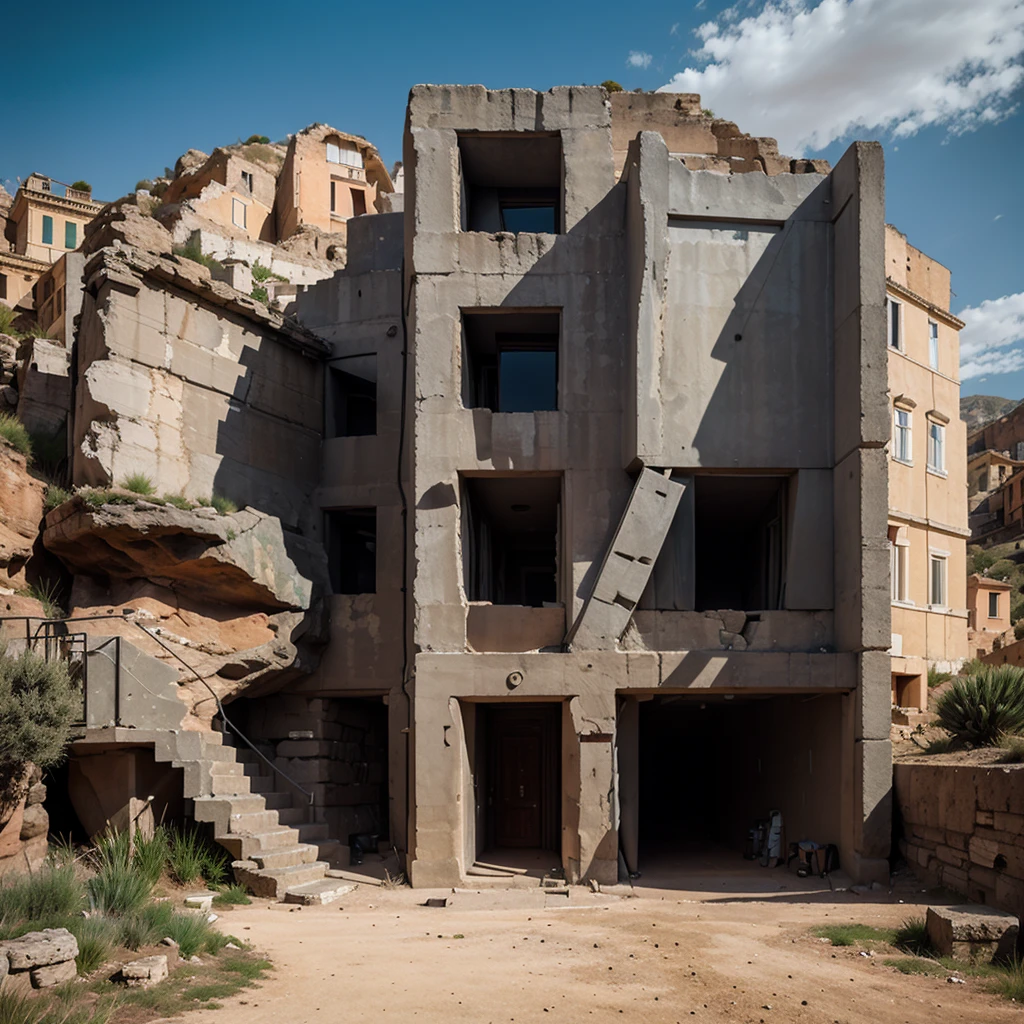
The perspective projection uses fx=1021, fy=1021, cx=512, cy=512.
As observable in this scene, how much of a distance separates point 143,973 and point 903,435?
22.0 meters

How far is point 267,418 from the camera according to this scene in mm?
19000

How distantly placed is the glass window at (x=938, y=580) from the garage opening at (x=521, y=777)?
11.7 meters

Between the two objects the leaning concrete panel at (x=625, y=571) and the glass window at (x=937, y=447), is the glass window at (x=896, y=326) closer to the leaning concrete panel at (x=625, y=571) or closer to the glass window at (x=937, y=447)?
the glass window at (x=937, y=447)

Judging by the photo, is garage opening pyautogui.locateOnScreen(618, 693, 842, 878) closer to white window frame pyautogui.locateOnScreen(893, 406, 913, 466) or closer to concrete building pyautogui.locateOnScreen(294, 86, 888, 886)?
concrete building pyautogui.locateOnScreen(294, 86, 888, 886)

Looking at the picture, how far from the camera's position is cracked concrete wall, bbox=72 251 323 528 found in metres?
16.5

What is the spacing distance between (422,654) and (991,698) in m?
8.46

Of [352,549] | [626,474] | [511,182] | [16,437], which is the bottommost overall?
[352,549]

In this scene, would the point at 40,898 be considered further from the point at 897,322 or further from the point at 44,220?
the point at 44,220

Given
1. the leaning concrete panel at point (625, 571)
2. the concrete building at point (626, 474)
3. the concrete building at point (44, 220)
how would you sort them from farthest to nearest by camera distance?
the concrete building at point (44, 220) < the leaning concrete panel at point (625, 571) < the concrete building at point (626, 474)

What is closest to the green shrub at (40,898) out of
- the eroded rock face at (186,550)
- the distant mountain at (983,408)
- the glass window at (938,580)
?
the eroded rock face at (186,550)

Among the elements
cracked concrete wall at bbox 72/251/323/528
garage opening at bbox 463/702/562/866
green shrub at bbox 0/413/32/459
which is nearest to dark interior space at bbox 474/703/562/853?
garage opening at bbox 463/702/562/866

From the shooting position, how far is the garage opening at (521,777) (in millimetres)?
19422

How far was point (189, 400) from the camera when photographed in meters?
17.7

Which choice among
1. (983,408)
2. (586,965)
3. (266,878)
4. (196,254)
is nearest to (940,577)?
(266,878)
